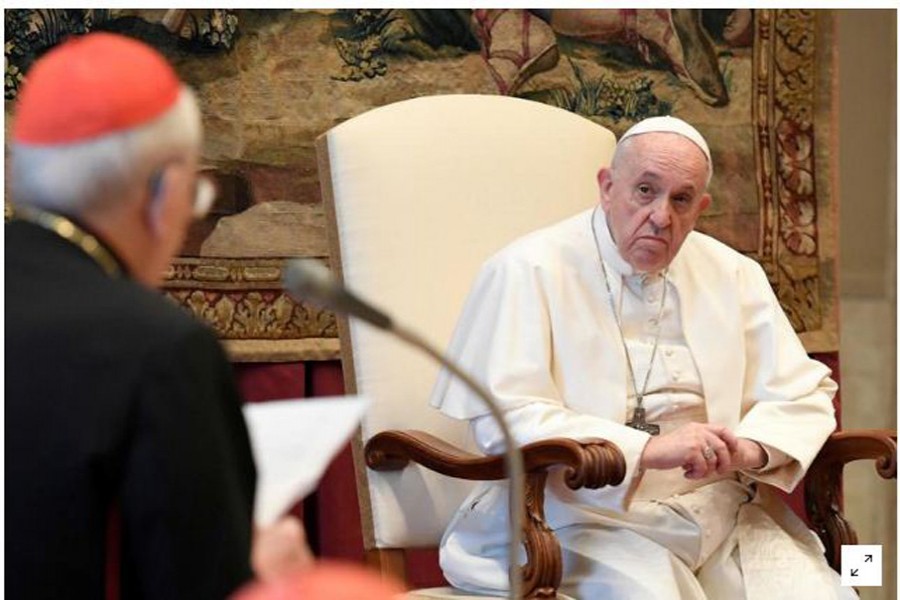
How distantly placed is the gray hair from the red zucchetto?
0.03 ft

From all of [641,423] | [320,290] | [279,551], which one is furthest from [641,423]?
[320,290]

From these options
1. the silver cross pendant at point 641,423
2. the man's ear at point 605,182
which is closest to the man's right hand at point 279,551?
the silver cross pendant at point 641,423

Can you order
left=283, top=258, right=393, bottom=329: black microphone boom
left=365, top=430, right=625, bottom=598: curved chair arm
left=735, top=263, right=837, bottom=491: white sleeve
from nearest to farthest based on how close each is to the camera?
left=283, top=258, right=393, bottom=329: black microphone boom, left=365, top=430, right=625, bottom=598: curved chair arm, left=735, top=263, right=837, bottom=491: white sleeve

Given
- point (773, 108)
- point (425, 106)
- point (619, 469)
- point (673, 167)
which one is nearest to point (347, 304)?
point (619, 469)

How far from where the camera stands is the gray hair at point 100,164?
194 centimetres

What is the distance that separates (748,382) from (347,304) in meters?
2.55

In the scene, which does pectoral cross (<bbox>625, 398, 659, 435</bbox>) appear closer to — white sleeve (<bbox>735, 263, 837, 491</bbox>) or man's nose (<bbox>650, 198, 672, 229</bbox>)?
white sleeve (<bbox>735, 263, 837, 491</bbox>)

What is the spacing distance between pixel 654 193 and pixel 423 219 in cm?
60

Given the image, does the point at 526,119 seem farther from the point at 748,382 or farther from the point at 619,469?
the point at 619,469

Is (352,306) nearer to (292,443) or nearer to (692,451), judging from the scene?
(292,443)

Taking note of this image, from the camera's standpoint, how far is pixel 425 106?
13.8 ft

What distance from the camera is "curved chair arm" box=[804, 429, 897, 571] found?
384 cm

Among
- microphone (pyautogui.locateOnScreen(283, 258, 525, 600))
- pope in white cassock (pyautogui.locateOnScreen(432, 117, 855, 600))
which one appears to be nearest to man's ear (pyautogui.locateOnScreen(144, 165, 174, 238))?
microphone (pyautogui.locateOnScreen(283, 258, 525, 600))

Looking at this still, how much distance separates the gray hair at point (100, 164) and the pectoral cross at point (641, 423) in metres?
2.08
